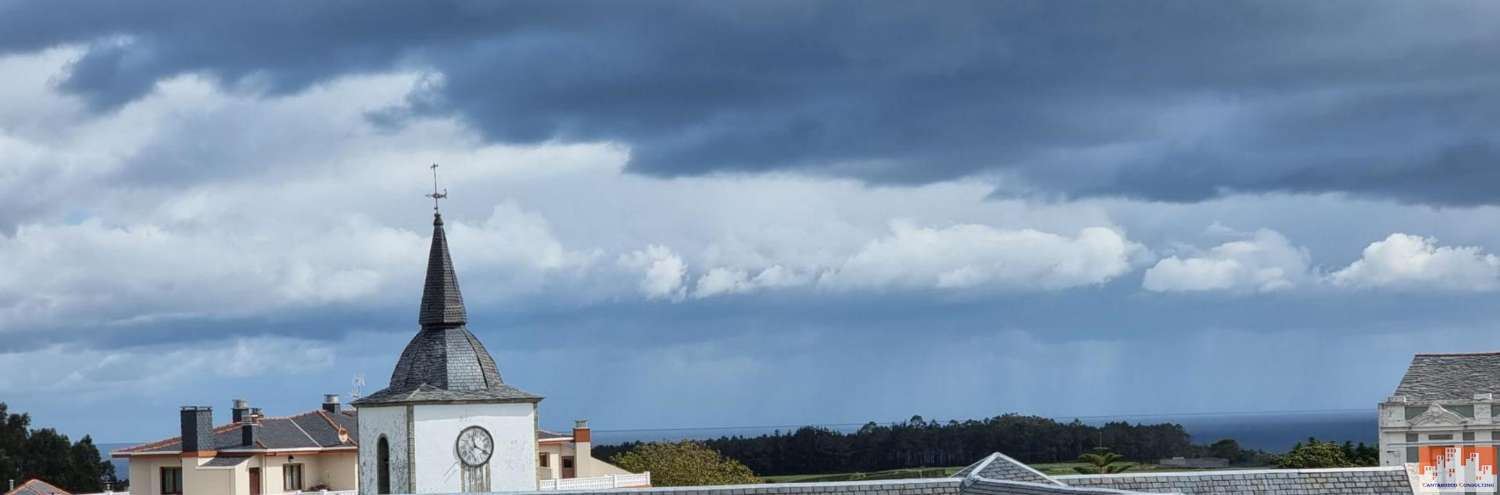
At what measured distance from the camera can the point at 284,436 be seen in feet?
245

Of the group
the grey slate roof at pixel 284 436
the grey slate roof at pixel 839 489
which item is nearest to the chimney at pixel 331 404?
Result: the grey slate roof at pixel 284 436

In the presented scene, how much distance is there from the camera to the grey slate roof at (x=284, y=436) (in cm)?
7381

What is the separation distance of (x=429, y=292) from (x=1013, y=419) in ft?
423

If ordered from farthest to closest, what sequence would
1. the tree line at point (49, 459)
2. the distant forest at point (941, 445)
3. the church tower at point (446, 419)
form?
the distant forest at point (941, 445) → the tree line at point (49, 459) → the church tower at point (446, 419)

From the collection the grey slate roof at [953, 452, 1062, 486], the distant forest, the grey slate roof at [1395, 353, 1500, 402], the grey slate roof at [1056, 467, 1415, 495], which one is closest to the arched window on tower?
the grey slate roof at [953, 452, 1062, 486]

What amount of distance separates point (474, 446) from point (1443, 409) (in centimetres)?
3319

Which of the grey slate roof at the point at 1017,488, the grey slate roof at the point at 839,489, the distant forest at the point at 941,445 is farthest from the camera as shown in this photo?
the distant forest at the point at 941,445

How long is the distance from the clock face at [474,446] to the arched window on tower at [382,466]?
169cm

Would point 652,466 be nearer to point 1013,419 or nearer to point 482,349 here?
point 482,349

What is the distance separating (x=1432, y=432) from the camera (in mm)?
61406

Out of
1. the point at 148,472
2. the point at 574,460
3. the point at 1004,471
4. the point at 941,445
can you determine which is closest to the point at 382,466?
the point at 1004,471

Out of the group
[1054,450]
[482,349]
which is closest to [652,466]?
[482,349]

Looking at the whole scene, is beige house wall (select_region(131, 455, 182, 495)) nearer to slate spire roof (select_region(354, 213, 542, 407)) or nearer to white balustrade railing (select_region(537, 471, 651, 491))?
white balustrade railing (select_region(537, 471, 651, 491))

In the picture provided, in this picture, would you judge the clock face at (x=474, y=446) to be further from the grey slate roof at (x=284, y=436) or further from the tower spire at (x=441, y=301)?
the grey slate roof at (x=284, y=436)
